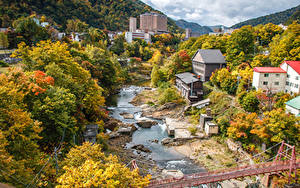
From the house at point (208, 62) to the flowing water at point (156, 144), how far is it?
43.0 ft

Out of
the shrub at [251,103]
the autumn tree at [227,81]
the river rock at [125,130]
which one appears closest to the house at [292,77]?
the shrub at [251,103]

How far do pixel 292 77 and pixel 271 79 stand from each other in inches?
78.6

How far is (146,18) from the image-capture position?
460 ft

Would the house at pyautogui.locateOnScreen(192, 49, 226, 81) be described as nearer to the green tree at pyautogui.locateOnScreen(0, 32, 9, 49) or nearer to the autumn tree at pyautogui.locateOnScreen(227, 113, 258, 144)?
the autumn tree at pyautogui.locateOnScreen(227, 113, 258, 144)

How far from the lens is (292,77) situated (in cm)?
2156

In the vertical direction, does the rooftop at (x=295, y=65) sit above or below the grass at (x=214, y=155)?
above

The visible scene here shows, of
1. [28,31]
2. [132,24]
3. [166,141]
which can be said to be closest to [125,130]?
[166,141]

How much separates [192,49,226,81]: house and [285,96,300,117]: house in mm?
15989

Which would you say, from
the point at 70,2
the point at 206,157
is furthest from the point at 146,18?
the point at 206,157

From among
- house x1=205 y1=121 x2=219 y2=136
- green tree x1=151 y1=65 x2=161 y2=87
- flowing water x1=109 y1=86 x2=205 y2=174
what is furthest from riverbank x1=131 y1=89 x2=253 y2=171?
green tree x1=151 y1=65 x2=161 y2=87

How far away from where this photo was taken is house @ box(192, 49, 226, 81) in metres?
33.8

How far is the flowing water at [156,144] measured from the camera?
58.7 feet

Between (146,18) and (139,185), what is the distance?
14449 centimetres

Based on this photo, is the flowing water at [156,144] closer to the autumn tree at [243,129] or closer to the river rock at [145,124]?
the river rock at [145,124]
